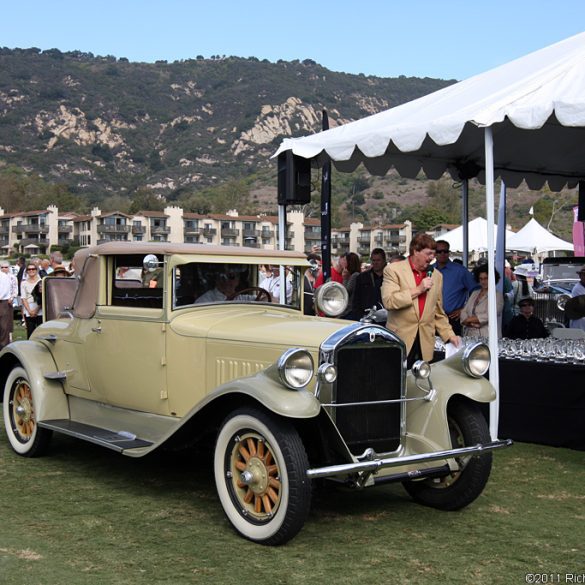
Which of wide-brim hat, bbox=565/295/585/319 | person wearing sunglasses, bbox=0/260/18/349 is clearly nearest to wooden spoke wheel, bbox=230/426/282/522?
wide-brim hat, bbox=565/295/585/319

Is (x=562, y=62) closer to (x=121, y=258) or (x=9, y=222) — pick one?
(x=121, y=258)

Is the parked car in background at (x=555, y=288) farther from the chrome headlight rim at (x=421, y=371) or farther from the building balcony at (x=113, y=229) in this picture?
the building balcony at (x=113, y=229)

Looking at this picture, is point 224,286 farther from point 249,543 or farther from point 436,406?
point 249,543

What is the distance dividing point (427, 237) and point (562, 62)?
2.00 m

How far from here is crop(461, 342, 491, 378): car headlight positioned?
4.97m

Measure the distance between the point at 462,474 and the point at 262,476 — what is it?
1.29 m

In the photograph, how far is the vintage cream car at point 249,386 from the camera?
4.24 meters

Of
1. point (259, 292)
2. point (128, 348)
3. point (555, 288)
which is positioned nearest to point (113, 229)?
point (555, 288)

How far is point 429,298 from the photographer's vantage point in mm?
6211

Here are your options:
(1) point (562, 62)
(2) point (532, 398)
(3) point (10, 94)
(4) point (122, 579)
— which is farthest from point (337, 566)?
(3) point (10, 94)

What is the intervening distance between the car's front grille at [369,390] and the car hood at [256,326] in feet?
0.66

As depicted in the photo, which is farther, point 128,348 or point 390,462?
point 128,348

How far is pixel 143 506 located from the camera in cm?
489

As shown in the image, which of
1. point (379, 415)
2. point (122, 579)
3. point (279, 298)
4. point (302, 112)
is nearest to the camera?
point (122, 579)
